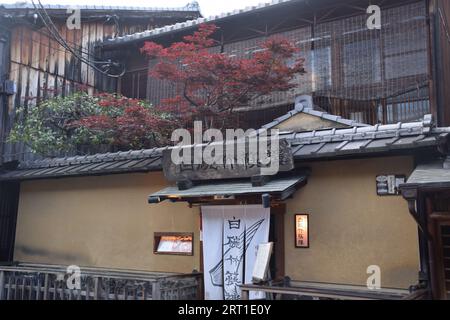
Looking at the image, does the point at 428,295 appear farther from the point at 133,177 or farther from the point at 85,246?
the point at 85,246

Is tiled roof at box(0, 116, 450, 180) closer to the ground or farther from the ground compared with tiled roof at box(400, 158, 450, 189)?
farther from the ground

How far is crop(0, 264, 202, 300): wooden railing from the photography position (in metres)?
8.34

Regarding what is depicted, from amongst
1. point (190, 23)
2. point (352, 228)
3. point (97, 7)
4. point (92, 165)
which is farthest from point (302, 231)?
point (97, 7)

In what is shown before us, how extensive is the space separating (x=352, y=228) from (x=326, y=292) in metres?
1.86

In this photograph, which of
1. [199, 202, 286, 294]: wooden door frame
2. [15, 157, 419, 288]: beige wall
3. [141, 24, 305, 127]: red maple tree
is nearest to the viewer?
[15, 157, 419, 288]: beige wall

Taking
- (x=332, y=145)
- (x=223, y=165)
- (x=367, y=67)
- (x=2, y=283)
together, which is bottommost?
(x=2, y=283)

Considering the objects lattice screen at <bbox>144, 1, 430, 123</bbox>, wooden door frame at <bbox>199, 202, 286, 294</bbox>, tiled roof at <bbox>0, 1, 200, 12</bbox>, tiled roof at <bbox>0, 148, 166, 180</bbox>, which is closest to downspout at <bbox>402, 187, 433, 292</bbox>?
wooden door frame at <bbox>199, 202, 286, 294</bbox>

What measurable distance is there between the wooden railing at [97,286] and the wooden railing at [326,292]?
169cm

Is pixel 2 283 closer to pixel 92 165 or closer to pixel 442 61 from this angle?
pixel 92 165

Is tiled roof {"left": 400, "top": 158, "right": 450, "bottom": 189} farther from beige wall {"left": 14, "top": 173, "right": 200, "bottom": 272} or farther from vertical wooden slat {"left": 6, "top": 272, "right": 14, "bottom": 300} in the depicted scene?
vertical wooden slat {"left": 6, "top": 272, "right": 14, "bottom": 300}

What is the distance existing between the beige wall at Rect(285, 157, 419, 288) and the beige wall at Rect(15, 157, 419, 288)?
0.06 ft

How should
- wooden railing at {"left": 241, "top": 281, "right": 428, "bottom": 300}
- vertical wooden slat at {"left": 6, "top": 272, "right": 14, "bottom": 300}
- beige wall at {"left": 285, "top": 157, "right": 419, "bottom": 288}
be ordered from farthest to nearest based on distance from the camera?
vertical wooden slat at {"left": 6, "top": 272, "right": 14, "bottom": 300} → beige wall at {"left": 285, "top": 157, "right": 419, "bottom": 288} → wooden railing at {"left": 241, "top": 281, "right": 428, "bottom": 300}

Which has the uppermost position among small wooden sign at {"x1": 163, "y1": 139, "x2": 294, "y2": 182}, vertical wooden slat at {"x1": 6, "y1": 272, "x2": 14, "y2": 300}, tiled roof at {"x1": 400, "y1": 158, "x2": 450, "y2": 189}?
small wooden sign at {"x1": 163, "y1": 139, "x2": 294, "y2": 182}

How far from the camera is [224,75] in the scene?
11031 mm
